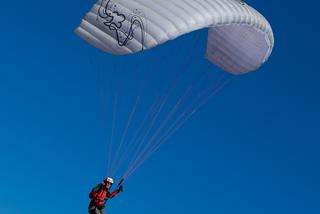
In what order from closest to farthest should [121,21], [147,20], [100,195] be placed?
[121,21] < [147,20] < [100,195]

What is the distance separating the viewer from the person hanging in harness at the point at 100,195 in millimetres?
17812

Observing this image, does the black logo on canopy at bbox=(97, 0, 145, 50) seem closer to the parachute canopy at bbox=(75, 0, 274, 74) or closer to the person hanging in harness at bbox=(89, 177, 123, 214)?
the parachute canopy at bbox=(75, 0, 274, 74)

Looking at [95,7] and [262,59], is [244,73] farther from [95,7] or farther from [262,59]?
[95,7]

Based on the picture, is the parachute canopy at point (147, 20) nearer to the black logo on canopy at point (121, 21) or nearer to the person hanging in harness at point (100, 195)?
the black logo on canopy at point (121, 21)

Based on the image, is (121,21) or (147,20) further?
(147,20)

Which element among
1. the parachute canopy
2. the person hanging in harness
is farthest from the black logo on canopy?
the person hanging in harness

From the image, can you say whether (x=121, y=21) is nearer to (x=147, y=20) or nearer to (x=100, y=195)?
(x=147, y=20)

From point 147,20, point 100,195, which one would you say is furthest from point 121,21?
point 100,195

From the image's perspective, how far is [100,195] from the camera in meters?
17.8

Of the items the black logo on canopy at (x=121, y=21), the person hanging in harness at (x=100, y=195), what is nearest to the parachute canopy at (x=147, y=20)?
the black logo on canopy at (x=121, y=21)

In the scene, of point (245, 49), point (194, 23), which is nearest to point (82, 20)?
point (194, 23)

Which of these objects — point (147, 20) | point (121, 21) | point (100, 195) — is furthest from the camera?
point (100, 195)

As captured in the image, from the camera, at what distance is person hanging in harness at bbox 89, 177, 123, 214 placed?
1781 centimetres

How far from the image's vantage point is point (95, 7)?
16359 mm
